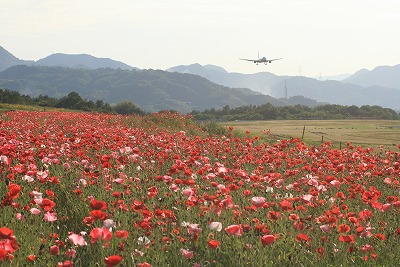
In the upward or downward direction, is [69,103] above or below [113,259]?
above

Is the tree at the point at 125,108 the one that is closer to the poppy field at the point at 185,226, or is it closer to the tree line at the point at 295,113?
the tree line at the point at 295,113

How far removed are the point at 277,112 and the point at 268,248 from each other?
354 ft

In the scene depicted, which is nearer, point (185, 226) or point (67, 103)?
point (185, 226)

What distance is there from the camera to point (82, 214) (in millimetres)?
6836

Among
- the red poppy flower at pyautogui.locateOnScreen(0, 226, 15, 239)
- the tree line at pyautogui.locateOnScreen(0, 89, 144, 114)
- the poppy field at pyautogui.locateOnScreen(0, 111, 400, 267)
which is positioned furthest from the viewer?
the tree line at pyautogui.locateOnScreen(0, 89, 144, 114)

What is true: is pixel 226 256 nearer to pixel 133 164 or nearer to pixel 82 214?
pixel 82 214

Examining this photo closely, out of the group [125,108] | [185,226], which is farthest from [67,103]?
[185,226]

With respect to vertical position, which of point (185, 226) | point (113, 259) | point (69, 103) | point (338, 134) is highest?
point (69, 103)

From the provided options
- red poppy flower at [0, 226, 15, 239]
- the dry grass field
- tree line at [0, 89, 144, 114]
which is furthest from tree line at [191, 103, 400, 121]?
red poppy flower at [0, 226, 15, 239]

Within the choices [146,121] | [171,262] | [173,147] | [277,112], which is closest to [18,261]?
[171,262]

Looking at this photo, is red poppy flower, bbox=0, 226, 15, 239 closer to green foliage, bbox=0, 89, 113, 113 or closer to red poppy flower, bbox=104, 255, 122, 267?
red poppy flower, bbox=104, 255, 122, 267

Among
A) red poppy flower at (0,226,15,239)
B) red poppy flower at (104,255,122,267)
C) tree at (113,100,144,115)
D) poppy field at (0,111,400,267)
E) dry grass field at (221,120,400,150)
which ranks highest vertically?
tree at (113,100,144,115)

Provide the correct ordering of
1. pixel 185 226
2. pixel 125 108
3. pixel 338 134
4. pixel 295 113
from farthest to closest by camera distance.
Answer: pixel 295 113, pixel 125 108, pixel 338 134, pixel 185 226

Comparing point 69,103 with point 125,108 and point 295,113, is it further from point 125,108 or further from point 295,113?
point 295,113
